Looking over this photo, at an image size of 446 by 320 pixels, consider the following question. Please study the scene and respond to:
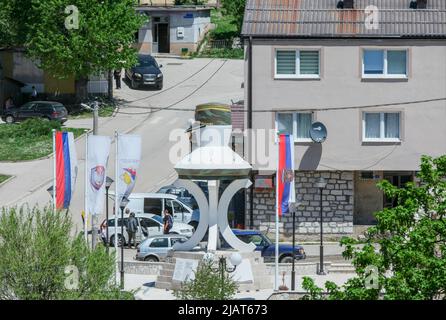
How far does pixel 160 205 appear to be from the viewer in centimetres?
5262

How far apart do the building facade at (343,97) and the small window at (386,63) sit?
0.12 ft

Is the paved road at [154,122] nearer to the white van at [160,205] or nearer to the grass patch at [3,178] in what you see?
the grass patch at [3,178]

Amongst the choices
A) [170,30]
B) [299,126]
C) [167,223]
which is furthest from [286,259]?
[170,30]

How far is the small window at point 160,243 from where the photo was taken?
47.6 meters

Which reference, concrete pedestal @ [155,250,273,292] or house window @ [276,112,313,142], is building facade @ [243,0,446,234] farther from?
concrete pedestal @ [155,250,273,292]

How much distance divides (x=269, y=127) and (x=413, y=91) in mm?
5321

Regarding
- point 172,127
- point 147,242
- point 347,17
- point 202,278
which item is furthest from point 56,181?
point 172,127

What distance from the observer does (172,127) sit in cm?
6650

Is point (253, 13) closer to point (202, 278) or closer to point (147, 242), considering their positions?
point (147, 242)

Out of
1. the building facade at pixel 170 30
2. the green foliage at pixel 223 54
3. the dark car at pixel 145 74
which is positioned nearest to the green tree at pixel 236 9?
the green foliage at pixel 223 54

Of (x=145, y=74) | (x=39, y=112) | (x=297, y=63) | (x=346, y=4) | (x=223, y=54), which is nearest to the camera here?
(x=297, y=63)

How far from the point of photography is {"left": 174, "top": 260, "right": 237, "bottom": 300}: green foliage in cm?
3550

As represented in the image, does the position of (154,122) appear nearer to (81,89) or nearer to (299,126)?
(81,89)

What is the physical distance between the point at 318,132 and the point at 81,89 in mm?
21058
